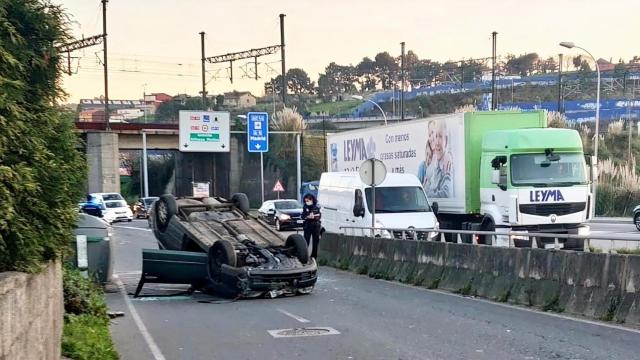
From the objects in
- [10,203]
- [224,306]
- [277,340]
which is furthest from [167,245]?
[10,203]

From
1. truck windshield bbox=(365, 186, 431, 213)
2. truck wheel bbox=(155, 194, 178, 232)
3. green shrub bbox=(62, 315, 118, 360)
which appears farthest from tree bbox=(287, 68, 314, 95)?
green shrub bbox=(62, 315, 118, 360)

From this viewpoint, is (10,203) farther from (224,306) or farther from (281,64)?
(281,64)

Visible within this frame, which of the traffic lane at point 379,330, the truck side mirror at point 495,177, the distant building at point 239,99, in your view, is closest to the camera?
the traffic lane at point 379,330

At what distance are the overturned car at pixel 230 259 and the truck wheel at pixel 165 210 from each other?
0.02 m

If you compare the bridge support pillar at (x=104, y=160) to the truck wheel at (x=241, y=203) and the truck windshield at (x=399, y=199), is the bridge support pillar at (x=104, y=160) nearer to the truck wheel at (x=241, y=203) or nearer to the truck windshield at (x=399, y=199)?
the truck windshield at (x=399, y=199)

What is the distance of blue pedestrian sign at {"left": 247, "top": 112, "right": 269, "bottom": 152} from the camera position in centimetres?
4606

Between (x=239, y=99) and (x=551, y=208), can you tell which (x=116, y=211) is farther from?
(x=239, y=99)

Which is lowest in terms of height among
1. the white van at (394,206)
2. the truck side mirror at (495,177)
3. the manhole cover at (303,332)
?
the manhole cover at (303,332)

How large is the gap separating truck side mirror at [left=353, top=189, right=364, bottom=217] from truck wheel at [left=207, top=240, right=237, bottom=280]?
7.69 metres

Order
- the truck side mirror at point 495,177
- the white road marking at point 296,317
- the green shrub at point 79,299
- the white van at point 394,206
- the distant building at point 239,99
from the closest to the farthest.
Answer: the green shrub at point 79,299, the white road marking at point 296,317, the truck side mirror at point 495,177, the white van at point 394,206, the distant building at point 239,99

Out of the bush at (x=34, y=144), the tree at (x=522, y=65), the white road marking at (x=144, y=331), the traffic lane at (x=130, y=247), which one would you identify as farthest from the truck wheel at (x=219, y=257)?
the tree at (x=522, y=65)

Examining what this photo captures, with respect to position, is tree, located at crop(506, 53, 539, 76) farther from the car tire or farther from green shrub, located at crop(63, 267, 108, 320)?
green shrub, located at crop(63, 267, 108, 320)

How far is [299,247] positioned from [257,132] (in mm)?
32330

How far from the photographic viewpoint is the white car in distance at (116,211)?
1797 inches
